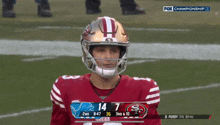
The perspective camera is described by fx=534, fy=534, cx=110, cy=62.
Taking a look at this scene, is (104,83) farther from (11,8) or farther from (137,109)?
(11,8)

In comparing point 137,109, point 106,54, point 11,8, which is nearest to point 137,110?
point 137,109

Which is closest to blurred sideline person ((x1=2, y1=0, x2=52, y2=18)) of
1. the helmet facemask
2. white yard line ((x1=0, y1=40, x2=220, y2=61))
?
white yard line ((x1=0, y1=40, x2=220, y2=61))

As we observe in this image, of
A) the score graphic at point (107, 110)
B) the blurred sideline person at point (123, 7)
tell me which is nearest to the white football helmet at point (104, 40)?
the score graphic at point (107, 110)

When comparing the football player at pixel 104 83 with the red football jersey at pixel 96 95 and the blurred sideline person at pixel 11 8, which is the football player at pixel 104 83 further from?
the blurred sideline person at pixel 11 8

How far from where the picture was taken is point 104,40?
3721 millimetres

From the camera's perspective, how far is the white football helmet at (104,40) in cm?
371

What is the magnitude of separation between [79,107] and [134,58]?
6114mm

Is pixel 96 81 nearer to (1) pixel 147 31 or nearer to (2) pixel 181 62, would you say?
(2) pixel 181 62

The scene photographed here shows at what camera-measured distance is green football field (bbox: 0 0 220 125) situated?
7013 mm

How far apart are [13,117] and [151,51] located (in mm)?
4134

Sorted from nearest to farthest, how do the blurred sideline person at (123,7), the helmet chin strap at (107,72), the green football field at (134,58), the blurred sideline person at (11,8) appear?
the helmet chin strap at (107,72)
the green football field at (134,58)
the blurred sideline person at (11,8)
the blurred sideline person at (123,7)

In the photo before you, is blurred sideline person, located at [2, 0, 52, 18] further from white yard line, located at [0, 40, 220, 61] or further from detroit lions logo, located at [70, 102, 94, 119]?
detroit lions logo, located at [70, 102, 94, 119]

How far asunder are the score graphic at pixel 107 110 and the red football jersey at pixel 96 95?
121mm

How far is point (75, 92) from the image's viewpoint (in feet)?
12.4
